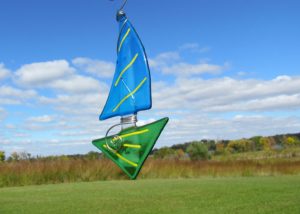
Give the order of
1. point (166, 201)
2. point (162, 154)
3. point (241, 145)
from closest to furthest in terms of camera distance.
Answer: point (166, 201) → point (162, 154) → point (241, 145)

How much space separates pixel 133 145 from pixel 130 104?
0.38 meters

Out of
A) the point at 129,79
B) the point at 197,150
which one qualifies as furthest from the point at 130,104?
the point at 197,150

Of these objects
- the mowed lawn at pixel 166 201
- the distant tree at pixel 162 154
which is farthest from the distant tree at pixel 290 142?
the mowed lawn at pixel 166 201

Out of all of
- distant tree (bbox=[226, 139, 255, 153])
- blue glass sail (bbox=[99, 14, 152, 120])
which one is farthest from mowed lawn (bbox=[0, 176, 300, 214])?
distant tree (bbox=[226, 139, 255, 153])

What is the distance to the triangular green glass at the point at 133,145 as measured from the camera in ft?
12.3

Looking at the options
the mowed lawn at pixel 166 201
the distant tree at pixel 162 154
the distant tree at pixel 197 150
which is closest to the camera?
the mowed lawn at pixel 166 201

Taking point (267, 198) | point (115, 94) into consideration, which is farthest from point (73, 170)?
point (115, 94)

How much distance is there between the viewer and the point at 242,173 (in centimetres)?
1327

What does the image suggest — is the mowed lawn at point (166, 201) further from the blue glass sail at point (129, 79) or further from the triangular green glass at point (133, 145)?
the blue glass sail at point (129, 79)

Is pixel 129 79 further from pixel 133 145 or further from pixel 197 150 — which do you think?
pixel 197 150

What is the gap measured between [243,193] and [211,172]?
6707 millimetres

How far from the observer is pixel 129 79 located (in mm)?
4043

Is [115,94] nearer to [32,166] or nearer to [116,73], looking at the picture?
[116,73]

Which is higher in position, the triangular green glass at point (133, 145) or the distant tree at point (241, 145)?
the distant tree at point (241, 145)
